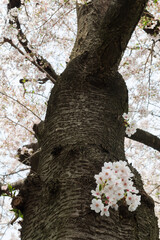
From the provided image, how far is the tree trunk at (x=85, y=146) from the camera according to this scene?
4.11ft

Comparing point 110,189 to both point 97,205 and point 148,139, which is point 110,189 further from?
point 148,139

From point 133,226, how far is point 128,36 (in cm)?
166

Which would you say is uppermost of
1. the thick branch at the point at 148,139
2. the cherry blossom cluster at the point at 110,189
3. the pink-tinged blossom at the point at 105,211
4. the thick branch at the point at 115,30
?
the thick branch at the point at 148,139

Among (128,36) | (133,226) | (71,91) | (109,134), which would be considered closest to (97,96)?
(71,91)

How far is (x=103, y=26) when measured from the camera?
221 cm

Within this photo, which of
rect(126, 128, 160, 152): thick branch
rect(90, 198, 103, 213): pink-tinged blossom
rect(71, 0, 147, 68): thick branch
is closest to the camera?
rect(90, 198, 103, 213): pink-tinged blossom

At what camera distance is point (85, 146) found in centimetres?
164

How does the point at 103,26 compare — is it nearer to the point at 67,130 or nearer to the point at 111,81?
the point at 111,81

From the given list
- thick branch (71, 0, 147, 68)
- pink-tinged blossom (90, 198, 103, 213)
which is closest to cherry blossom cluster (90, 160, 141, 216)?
pink-tinged blossom (90, 198, 103, 213)

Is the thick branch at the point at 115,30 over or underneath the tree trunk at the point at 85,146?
over

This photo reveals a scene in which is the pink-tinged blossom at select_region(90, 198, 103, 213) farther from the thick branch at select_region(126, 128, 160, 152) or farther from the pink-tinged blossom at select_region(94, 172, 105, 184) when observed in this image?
the thick branch at select_region(126, 128, 160, 152)

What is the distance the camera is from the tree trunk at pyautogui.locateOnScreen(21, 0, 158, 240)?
1253 mm

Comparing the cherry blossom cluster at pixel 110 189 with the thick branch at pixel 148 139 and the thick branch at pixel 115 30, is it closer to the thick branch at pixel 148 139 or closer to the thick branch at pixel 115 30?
the thick branch at pixel 115 30

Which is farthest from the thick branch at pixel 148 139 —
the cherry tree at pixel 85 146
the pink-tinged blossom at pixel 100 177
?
the pink-tinged blossom at pixel 100 177
